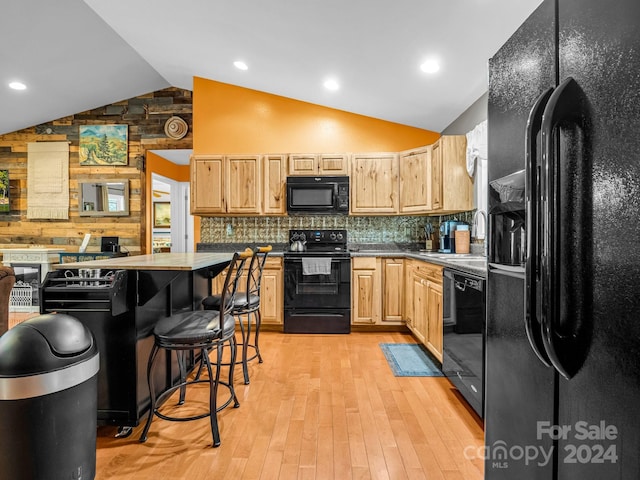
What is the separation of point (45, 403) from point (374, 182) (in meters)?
3.79

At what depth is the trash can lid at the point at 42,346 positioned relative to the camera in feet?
3.97

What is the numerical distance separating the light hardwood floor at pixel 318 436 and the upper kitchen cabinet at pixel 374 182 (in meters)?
2.16

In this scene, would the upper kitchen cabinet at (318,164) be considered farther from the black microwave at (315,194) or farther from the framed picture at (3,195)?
the framed picture at (3,195)

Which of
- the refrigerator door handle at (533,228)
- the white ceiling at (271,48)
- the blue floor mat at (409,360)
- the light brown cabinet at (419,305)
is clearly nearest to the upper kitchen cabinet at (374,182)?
the white ceiling at (271,48)

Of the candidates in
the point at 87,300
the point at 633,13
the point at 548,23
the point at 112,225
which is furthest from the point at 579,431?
the point at 112,225

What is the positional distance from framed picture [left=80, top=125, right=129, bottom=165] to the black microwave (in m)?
3.37

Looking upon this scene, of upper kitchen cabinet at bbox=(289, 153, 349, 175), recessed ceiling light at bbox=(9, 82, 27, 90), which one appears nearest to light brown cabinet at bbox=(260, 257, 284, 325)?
upper kitchen cabinet at bbox=(289, 153, 349, 175)

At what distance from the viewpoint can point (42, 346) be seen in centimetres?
126

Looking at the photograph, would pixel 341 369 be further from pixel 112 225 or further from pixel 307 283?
pixel 112 225

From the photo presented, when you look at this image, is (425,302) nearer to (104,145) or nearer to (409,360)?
(409,360)

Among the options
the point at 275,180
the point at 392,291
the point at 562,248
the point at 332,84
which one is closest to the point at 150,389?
the point at 562,248

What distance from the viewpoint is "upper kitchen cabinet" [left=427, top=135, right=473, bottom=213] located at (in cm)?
365

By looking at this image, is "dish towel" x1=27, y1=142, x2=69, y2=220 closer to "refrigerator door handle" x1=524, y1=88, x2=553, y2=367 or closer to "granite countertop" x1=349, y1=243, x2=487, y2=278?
"granite countertop" x1=349, y1=243, x2=487, y2=278

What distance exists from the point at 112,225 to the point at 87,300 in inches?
181
